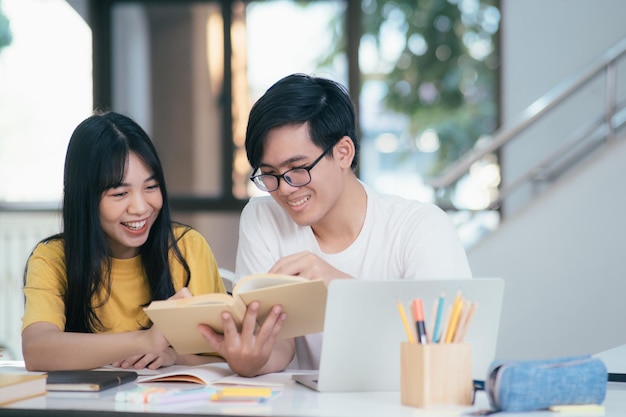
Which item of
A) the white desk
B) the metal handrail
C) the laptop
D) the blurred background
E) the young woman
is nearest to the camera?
the white desk

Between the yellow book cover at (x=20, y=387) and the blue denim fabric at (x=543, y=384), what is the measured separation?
76 centimetres

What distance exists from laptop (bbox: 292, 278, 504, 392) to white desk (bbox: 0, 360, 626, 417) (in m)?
0.03

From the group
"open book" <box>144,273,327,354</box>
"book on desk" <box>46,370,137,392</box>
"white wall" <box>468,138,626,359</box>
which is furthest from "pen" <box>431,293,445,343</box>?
"white wall" <box>468,138,626,359</box>

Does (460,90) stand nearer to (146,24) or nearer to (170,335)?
(146,24)

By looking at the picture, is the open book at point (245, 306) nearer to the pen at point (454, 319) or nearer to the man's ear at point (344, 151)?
the pen at point (454, 319)

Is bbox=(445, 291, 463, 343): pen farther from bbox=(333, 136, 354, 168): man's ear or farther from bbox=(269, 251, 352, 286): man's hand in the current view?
bbox=(333, 136, 354, 168): man's ear

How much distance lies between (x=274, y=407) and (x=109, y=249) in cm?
90

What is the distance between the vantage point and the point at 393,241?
2031 mm

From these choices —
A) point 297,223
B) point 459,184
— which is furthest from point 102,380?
point 459,184

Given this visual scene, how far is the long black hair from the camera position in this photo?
199 centimetres

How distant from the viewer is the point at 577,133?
4.36 meters

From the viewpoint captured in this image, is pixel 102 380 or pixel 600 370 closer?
pixel 600 370

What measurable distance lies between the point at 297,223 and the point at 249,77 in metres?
3.43

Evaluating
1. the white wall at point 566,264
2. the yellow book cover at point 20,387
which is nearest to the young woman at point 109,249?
the yellow book cover at point 20,387
